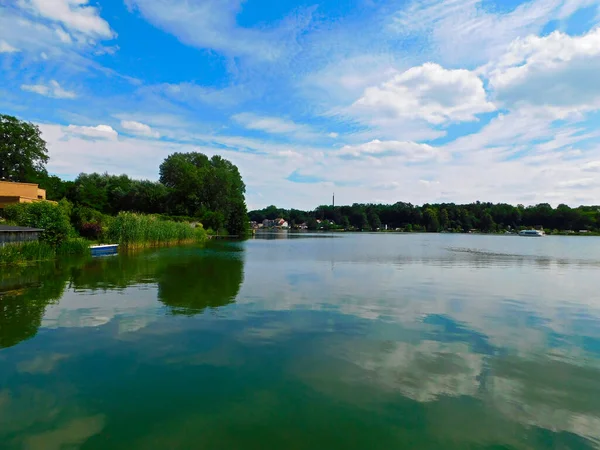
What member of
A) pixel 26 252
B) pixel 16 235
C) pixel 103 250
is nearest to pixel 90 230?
pixel 103 250

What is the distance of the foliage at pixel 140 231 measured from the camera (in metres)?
35.6

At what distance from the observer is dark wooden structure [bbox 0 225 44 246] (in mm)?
20203

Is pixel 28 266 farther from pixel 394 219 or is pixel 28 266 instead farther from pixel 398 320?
pixel 394 219

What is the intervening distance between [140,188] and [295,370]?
70.9 meters

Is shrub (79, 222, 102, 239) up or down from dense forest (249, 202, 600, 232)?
down

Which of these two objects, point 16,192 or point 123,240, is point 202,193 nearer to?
point 16,192

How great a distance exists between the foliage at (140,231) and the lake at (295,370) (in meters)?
22.0

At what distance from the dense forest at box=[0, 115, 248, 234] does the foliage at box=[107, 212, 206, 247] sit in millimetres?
14704

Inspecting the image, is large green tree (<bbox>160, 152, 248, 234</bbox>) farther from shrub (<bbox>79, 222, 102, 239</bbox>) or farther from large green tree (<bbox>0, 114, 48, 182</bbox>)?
shrub (<bbox>79, 222, 102, 239</bbox>)

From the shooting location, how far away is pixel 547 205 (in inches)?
5861

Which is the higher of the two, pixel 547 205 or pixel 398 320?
pixel 547 205

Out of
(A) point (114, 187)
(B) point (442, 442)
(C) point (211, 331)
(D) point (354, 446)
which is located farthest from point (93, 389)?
(A) point (114, 187)

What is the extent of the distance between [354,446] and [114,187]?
81587 millimetres

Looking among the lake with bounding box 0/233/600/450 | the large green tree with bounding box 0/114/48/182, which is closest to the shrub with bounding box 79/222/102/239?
the lake with bounding box 0/233/600/450
